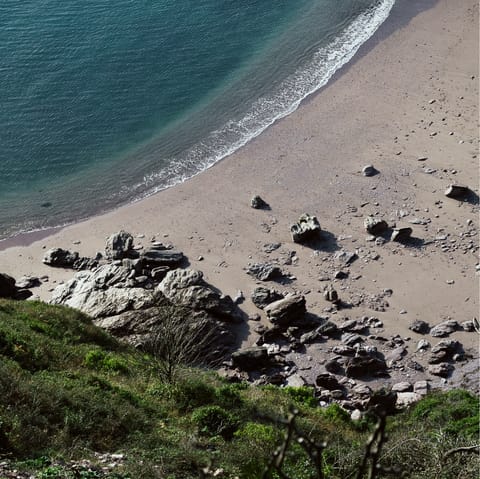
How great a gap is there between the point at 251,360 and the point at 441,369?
8712mm

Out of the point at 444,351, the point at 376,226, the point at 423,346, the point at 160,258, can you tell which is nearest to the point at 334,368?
the point at 423,346

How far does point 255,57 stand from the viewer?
60.8 metres

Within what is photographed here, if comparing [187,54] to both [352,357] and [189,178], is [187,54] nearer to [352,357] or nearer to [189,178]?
[189,178]

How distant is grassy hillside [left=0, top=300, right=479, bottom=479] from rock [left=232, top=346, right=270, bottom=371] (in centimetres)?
232

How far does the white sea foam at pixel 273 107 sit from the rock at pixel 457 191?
15584 mm

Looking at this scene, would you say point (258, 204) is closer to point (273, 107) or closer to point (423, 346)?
point (273, 107)

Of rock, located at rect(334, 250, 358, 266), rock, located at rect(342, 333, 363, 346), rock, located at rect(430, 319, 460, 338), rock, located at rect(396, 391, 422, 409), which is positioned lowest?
rock, located at rect(396, 391, 422, 409)

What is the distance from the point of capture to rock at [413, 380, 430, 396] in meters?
32.3

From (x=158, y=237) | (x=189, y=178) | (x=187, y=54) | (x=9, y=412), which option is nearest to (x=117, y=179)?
(x=189, y=178)

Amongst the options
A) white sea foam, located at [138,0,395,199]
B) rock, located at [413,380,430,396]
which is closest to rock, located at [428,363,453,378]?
rock, located at [413,380,430,396]

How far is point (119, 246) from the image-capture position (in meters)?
42.1

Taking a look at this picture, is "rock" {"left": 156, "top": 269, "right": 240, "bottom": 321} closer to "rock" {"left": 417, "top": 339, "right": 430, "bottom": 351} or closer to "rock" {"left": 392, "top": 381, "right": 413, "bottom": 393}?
"rock" {"left": 392, "top": 381, "right": 413, "bottom": 393}

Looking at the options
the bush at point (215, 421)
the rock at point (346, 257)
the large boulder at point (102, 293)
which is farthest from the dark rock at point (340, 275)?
the bush at point (215, 421)

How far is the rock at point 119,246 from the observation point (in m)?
41.8
